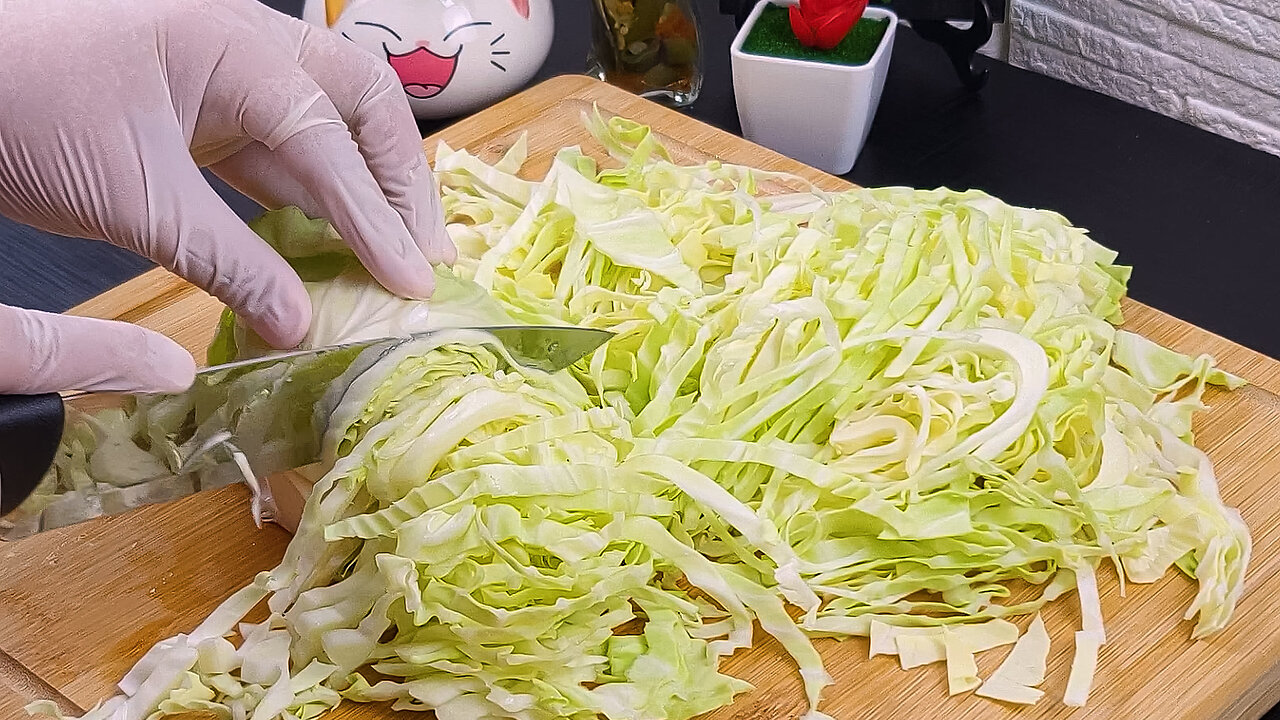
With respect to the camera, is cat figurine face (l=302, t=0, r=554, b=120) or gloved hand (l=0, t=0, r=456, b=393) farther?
cat figurine face (l=302, t=0, r=554, b=120)

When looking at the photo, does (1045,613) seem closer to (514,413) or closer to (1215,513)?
(1215,513)

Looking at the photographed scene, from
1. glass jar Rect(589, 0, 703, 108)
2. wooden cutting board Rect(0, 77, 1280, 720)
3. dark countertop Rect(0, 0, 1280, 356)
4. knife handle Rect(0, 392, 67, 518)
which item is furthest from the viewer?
glass jar Rect(589, 0, 703, 108)

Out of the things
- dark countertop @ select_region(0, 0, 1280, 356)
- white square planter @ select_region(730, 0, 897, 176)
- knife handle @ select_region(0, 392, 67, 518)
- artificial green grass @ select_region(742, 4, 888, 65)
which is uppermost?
knife handle @ select_region(0, 392, 67, 518)

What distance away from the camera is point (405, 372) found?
5.59ft

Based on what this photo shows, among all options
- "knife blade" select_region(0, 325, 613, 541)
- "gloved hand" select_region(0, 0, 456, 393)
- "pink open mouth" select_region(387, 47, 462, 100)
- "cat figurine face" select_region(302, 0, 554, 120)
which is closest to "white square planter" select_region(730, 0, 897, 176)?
"cat figurine face" select_region(302, 0, 554, 120)

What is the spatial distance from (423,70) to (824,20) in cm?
83

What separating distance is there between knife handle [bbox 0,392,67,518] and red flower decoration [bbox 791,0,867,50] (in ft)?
5.25

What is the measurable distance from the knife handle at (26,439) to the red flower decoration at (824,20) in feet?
5.25

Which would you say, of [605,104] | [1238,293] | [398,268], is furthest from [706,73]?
[398,268]

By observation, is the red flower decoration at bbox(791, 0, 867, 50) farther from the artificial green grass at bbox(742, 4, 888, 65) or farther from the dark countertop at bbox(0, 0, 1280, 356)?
the dark countertop at bbox(0, 0, 1280, 356)

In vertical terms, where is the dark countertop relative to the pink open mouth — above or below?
below

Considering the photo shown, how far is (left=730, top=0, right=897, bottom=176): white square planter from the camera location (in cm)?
258

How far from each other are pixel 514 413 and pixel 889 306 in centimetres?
62

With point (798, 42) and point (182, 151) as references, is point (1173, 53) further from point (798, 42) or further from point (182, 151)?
point (182, 151)
